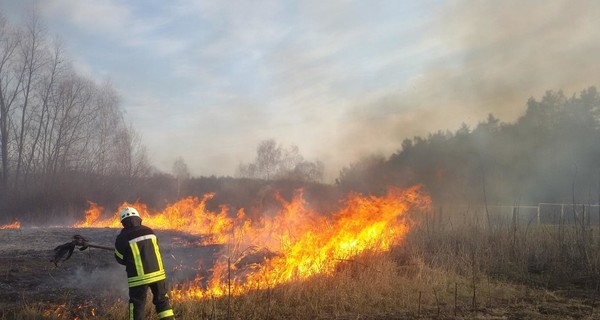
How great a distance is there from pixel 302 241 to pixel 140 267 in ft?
17.2

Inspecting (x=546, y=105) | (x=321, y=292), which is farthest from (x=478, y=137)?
(x=321, y=292)

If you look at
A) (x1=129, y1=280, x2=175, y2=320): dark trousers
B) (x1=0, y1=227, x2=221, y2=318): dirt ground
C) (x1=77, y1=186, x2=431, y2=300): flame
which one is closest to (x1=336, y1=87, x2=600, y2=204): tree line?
(x1=77, y1=186, x2=431, y2=300): flame

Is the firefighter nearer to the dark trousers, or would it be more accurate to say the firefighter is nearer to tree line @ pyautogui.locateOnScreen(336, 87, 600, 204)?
the dark trousers

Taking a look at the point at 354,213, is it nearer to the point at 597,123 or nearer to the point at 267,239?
the point at 267,239

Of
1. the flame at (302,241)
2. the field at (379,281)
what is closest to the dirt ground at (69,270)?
the field at (379,281)

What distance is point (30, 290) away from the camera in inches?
341

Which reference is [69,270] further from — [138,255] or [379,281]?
[379,281]

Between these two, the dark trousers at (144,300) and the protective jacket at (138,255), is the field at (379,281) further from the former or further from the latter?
the protective jacket at (138,255)

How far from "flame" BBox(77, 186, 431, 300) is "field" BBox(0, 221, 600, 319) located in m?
0.36

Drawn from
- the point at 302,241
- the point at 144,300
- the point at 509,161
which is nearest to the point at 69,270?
the point at 144,300

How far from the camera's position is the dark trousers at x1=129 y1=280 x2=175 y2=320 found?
6.30m

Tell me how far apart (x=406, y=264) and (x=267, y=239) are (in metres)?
3.86

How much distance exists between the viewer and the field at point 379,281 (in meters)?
8.11

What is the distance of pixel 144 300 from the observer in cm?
640
